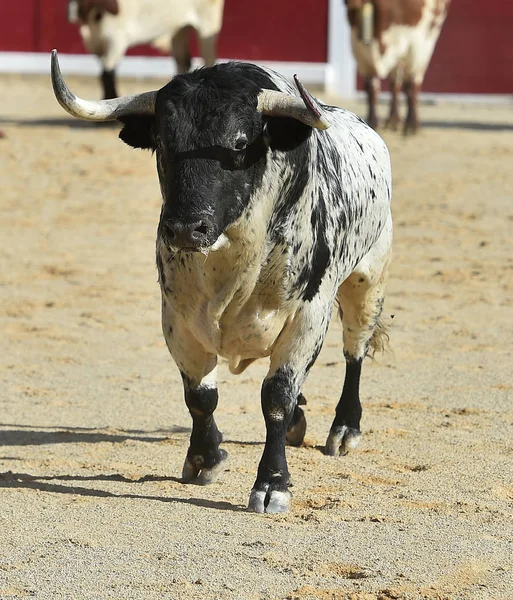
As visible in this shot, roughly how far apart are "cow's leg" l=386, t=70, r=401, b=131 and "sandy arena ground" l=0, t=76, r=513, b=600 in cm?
464

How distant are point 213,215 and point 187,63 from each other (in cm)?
1252

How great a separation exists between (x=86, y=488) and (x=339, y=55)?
1509cm

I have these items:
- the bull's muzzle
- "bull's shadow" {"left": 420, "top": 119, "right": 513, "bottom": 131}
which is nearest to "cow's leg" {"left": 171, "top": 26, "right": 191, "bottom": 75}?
"bull's shadow" {"left": 420, "top": 119, "right": 513, "bottom": 131}

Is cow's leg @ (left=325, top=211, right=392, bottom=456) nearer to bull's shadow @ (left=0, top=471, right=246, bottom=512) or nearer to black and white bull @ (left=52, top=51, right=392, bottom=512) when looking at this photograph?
black and white bull @ (left=52, top=51, right=392, bottom=512)

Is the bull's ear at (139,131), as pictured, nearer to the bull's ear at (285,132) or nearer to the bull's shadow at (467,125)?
the bull's ear at (285,132)

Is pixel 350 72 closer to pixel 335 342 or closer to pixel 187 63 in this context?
pixel 187 63

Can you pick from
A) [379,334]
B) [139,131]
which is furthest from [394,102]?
[139,131]

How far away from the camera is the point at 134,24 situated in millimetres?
14758

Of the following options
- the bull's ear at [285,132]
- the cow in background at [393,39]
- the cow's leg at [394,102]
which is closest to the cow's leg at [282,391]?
the bull's ear at [285,132]

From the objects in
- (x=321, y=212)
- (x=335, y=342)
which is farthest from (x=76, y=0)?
(x=321, y=212)

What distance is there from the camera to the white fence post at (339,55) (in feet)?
61.2

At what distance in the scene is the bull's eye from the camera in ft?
12.3

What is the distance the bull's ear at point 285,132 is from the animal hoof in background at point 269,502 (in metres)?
1.02

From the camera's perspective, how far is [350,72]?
1862 cm
